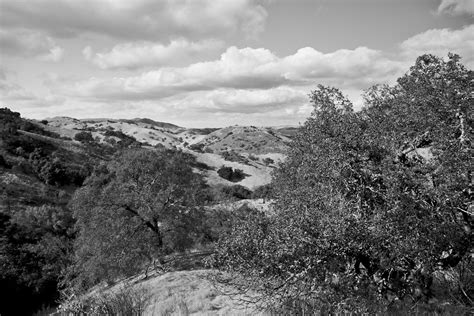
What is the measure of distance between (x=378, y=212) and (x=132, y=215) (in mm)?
21705

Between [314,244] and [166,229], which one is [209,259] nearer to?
[314,244]

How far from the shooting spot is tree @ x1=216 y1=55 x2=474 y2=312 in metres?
10.4

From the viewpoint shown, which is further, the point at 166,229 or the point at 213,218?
the point at 213,218

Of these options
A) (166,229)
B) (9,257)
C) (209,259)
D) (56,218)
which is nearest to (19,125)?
(56,218)

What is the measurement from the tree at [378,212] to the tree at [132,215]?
16.5 metres

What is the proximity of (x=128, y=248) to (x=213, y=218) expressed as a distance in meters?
10.8

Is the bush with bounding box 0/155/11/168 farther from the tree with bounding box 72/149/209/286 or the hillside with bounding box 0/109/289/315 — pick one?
the tree with bounding box 72/149/209/286

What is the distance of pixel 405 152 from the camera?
13.6m

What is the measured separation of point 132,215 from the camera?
1134 inches

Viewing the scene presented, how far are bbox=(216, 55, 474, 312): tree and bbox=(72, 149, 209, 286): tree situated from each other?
1653 centimetres

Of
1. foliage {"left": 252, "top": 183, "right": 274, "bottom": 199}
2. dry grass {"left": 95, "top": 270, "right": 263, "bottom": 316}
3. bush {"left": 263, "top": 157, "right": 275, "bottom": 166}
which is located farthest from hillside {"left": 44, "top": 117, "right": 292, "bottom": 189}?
dry grass {"left": 95, "top": 270, "right": 263, "bottom": 316}

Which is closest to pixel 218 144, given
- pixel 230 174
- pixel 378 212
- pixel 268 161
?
pixel 268 161

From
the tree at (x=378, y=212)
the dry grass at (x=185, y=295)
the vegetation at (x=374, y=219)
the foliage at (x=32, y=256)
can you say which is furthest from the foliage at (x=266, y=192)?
the foliage at (x=32, y=256)

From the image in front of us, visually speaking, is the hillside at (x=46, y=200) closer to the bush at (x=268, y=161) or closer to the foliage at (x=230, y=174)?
the foliage at (x=230, y=174)
